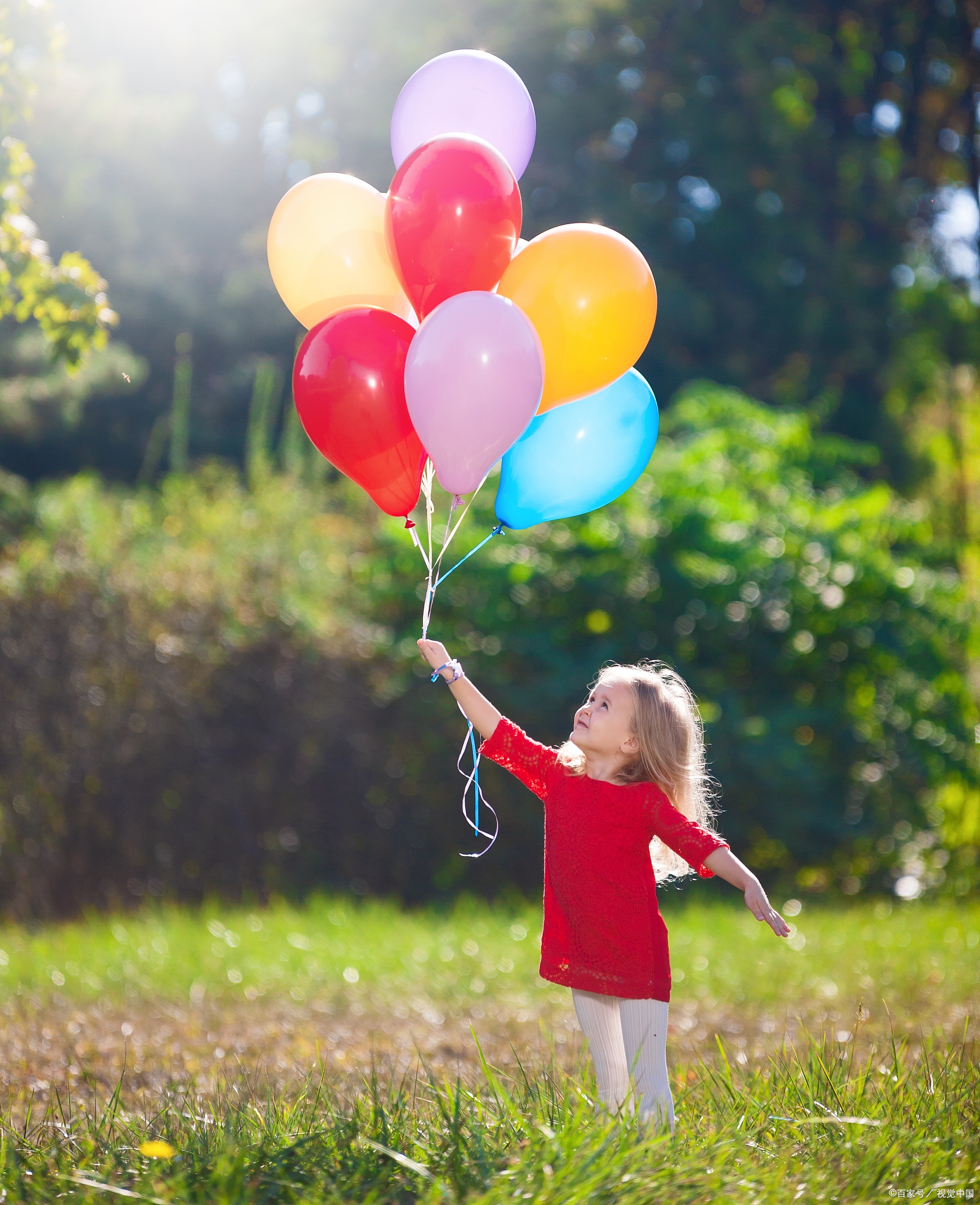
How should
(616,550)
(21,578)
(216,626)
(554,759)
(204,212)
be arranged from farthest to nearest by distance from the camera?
(204,212) < (616,550) < (216,626) < (21,578) < (554,759)

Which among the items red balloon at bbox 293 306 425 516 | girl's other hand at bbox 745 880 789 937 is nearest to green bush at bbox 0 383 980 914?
red balloon at bbox 293 306 425 516

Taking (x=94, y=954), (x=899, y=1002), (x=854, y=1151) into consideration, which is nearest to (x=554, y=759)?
(x=854, y=1151)

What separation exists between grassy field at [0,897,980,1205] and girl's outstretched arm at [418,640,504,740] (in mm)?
872

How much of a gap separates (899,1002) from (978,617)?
4316 millimetres

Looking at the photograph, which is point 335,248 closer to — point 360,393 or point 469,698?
point 360,393

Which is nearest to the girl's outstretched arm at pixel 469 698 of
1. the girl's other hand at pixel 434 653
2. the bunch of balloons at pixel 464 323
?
the girl's other hand at pixel 434 653

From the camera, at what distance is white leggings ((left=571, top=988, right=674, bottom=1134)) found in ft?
Result: 8.33

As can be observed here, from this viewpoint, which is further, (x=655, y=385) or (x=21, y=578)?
(x=655, y=385)

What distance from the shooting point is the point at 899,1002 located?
15.0ft

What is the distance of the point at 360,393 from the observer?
285 cm

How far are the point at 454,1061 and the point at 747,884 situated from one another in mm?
1950

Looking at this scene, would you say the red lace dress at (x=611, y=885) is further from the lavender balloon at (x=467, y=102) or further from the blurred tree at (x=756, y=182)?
the blurred tree at (x=756, y=182)

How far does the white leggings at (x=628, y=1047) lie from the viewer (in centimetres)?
254

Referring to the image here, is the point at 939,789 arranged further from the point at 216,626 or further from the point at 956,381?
the point at 956,381
